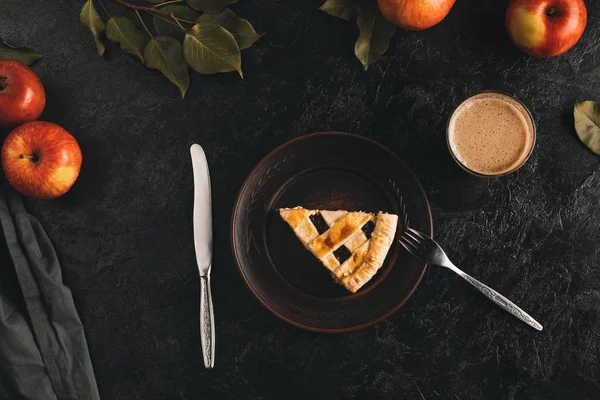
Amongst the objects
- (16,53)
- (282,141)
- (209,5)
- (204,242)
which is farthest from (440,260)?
(16,53)

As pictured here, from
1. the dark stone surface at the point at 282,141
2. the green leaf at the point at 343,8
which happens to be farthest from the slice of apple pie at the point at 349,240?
the green leaf at the point at 343,8

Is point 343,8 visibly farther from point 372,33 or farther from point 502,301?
point 502,301

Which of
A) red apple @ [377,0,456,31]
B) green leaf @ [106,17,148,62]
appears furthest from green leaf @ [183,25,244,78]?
red apple @ [377,0,456,31]

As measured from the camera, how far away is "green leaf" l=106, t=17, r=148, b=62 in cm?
176

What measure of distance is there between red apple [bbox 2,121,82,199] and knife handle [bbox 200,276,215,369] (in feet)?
1.75

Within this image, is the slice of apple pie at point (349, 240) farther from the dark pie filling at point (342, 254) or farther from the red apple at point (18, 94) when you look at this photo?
the red apple at point (18, 94)

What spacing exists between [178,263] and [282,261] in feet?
1.09

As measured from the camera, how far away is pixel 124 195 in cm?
182

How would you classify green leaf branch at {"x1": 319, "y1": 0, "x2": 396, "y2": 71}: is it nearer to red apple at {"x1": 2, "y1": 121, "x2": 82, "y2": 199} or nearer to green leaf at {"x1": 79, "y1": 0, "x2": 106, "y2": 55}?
green leaf at {"x1": 79, "y1": 0, "x2": 106, "y2": 55}

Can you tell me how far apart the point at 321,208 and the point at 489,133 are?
1.83ft

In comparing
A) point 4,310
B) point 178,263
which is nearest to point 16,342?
point 4,310

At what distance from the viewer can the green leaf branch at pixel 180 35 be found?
1.72 m

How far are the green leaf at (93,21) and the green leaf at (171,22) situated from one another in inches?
6.8

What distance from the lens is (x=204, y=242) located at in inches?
68.9
